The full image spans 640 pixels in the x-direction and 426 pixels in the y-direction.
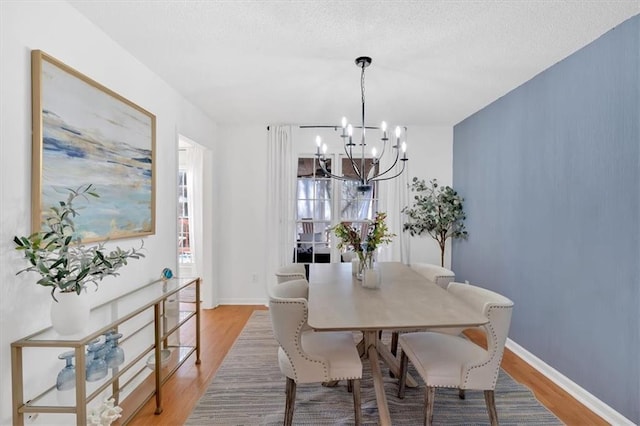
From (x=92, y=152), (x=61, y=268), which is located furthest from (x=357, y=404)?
(x=92, y=152)

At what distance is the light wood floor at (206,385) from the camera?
6.99 ft

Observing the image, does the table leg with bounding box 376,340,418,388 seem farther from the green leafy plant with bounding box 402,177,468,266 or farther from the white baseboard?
the green leafy plant with bounding box 402,177,468,266

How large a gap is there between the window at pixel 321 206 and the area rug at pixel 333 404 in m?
2.12

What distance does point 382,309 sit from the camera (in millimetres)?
1875

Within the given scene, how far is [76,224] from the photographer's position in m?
1.86

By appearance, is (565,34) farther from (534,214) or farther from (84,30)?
(84,30)

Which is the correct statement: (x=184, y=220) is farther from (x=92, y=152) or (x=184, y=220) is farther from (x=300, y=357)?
(x=300, y=357)

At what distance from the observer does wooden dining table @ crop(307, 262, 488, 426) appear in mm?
1654

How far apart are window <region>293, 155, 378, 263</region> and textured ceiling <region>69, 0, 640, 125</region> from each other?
1352 millimetres

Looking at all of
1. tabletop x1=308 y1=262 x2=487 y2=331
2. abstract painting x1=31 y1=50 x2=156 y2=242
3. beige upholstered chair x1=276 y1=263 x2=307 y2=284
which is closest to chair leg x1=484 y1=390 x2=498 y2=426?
tabletop x1=308 y1=262 x2=487 y2=331

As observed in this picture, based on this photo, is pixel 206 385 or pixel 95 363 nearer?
pixel 95 363

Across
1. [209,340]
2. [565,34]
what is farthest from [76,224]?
[565,34]

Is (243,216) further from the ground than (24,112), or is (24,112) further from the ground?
(24,112)

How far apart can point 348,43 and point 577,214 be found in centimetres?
215
